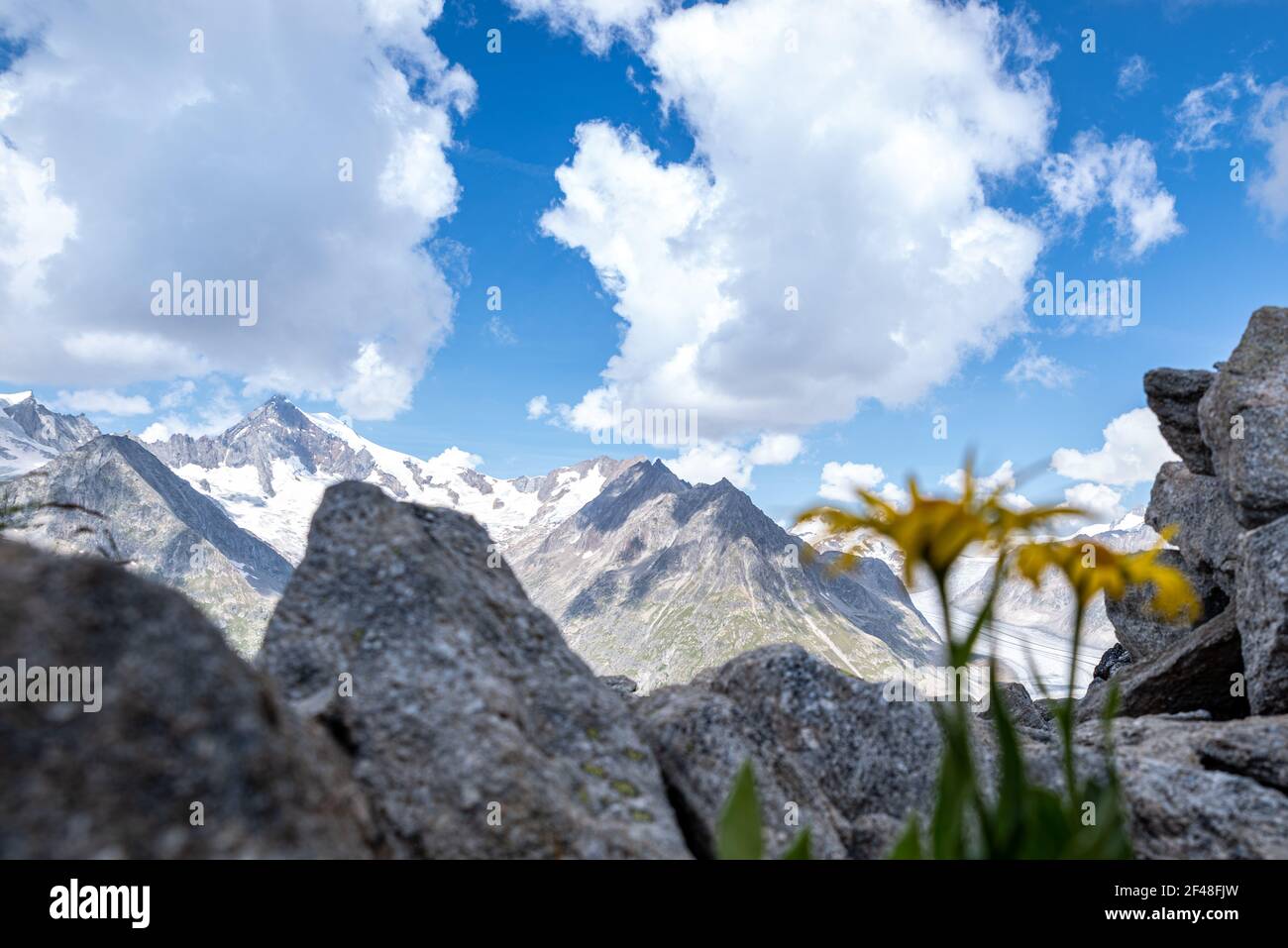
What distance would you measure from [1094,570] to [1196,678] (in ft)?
55.5

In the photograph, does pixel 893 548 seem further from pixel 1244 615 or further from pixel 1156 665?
pixel 1156 665

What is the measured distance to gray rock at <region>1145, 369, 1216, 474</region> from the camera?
21.2 m

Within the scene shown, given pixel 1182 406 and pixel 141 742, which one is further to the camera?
pixel 1182 406

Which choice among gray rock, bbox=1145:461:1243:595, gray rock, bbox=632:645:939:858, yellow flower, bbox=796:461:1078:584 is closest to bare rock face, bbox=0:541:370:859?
yellow flower, bbox=796:461:1078:584

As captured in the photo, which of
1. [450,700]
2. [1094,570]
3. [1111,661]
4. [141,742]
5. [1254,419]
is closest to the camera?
[141,742]

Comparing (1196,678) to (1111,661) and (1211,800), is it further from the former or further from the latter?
(1111,661)

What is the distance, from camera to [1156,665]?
17609mm

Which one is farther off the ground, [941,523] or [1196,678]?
[941,523]

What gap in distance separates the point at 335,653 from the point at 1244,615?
1588cm

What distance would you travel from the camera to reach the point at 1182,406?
70.3ft

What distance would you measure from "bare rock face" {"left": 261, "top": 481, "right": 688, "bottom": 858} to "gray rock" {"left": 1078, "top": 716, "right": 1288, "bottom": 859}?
209 inches

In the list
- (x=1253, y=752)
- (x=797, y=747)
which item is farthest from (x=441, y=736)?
(x=1253, y=752)

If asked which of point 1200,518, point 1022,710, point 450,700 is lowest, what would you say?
point 1022,710
